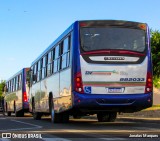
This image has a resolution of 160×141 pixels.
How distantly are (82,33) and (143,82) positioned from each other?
2.69m

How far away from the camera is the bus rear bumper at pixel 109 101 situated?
15.5 meters

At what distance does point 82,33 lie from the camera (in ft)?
52.5

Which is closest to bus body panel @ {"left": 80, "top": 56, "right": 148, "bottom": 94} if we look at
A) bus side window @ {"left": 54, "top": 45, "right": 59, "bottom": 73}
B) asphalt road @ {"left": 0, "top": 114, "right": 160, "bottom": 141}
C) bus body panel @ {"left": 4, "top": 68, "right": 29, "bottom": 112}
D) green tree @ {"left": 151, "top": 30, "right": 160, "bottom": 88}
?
asphalt road @ {"left": 0, "top": 114, "right": 160, "bottom": 141}

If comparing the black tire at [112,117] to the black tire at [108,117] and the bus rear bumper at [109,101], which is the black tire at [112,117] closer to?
the black tire at [108,117]

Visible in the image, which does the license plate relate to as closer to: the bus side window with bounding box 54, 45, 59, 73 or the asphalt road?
the asphalt road

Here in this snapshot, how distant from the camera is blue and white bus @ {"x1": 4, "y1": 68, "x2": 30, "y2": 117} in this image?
32.7 metres

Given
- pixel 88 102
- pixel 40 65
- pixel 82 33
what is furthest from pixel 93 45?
pixel 40 65

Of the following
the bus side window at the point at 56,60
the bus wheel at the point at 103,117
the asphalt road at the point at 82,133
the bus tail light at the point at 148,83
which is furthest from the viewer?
the bus wheel at the point at 103,117

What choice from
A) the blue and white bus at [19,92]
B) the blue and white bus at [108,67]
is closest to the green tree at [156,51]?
the blue and white bus at [19,92]

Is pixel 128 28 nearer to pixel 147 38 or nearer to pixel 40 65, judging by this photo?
pixel 147 38

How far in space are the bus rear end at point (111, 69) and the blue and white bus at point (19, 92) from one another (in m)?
16.5

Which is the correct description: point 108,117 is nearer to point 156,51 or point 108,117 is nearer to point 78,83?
point 78,83

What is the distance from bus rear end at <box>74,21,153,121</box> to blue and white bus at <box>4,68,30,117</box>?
1647 cm

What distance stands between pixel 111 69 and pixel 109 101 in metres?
1.09
